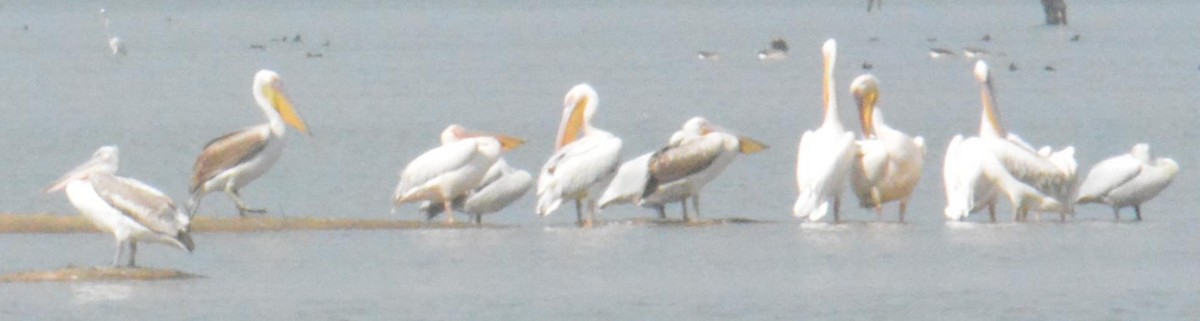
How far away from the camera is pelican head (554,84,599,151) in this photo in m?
15.9

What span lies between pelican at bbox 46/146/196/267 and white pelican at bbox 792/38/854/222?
4.15 meters

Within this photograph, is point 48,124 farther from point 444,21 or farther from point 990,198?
point 444,21

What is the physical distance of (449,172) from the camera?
14.6 metres

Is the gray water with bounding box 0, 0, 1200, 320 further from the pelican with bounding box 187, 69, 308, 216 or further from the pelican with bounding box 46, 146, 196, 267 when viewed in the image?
the pelican with bounding box 187, 69, 308, 216

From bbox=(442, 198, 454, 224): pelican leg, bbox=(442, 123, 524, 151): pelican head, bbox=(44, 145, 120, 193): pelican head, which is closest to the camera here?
bbox=(44, 145, 120, 193): pelican head

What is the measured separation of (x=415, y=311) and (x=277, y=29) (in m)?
74.5

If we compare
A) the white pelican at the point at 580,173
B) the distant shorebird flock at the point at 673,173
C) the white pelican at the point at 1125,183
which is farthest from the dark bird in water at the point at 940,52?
the white pelican at the point at 580,173

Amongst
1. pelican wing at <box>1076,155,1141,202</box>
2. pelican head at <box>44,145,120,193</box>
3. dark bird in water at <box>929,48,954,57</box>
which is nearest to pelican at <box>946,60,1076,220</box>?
pelican wing at <box>1076,155,1141,202</box>

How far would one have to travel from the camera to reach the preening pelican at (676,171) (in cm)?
1476

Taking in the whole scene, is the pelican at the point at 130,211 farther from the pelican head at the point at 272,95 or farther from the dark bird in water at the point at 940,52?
the dark bird in water at the point at 940,52

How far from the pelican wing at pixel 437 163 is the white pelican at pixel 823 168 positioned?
67.6 inches

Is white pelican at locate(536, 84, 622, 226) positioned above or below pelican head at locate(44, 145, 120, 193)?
below

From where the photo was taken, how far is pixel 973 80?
1747 inches

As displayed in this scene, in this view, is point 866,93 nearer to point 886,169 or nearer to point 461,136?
point 886,169
